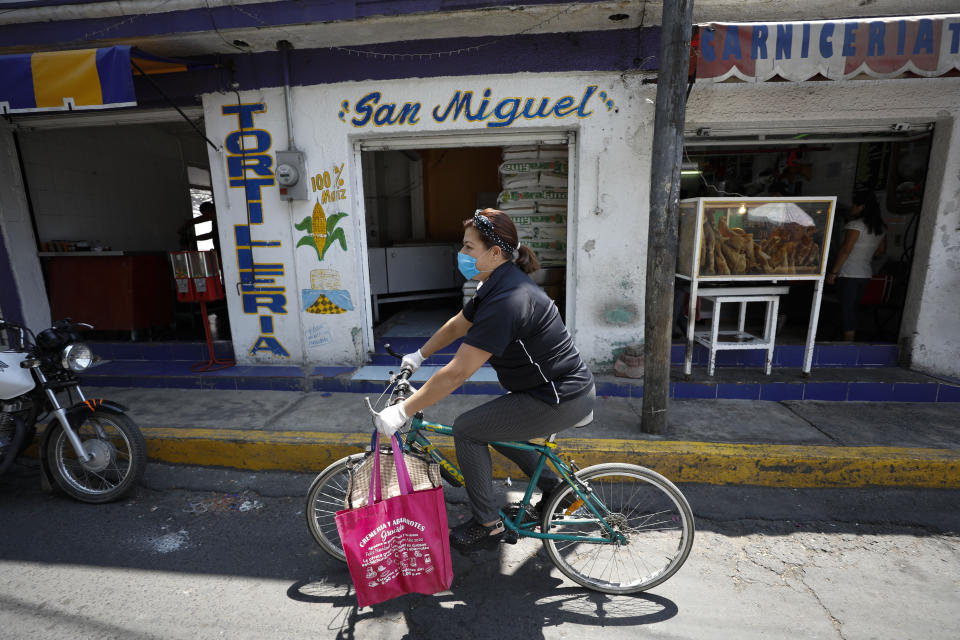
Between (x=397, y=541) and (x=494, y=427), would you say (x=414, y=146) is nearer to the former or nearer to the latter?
(x=494, y=427)

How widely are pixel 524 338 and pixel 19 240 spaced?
7054mm

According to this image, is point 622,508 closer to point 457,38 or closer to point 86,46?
point 457,38

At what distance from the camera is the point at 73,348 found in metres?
3.44

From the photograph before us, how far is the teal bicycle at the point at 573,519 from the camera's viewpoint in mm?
2438

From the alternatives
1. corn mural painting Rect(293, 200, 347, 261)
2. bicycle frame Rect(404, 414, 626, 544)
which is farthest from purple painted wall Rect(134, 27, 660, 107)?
bicycle frame Rect(404, 414, 626, 544)

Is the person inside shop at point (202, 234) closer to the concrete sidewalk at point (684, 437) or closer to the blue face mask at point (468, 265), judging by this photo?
the concrete sidewalk at point (684, 437)

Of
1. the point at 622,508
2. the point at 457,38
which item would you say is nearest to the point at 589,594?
the point at 622,508

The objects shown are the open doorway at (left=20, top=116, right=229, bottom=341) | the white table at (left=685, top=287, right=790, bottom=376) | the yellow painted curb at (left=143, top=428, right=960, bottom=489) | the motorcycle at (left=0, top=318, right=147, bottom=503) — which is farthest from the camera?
the open doorway at (left=20, top=116, right=229, bottom=341)

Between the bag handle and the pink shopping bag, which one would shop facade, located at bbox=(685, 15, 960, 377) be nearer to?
the bag handle

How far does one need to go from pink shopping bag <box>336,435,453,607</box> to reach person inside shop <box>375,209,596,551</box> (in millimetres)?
307

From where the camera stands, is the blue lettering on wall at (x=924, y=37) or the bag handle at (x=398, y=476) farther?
the blue lettering on wall at (x=924, y=37)

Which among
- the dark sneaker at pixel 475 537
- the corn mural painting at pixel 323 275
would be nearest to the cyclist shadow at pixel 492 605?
the dark sneaker at pixel 475 537

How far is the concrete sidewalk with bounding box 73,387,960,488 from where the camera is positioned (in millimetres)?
3504

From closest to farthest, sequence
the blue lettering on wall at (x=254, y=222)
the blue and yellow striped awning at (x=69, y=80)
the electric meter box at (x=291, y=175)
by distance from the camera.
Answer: the blue and yellow striped awning at (x=69, y=80), the electric meter box at (x=291, y=175), the blue lettering on wall at (x=254, y=222)
